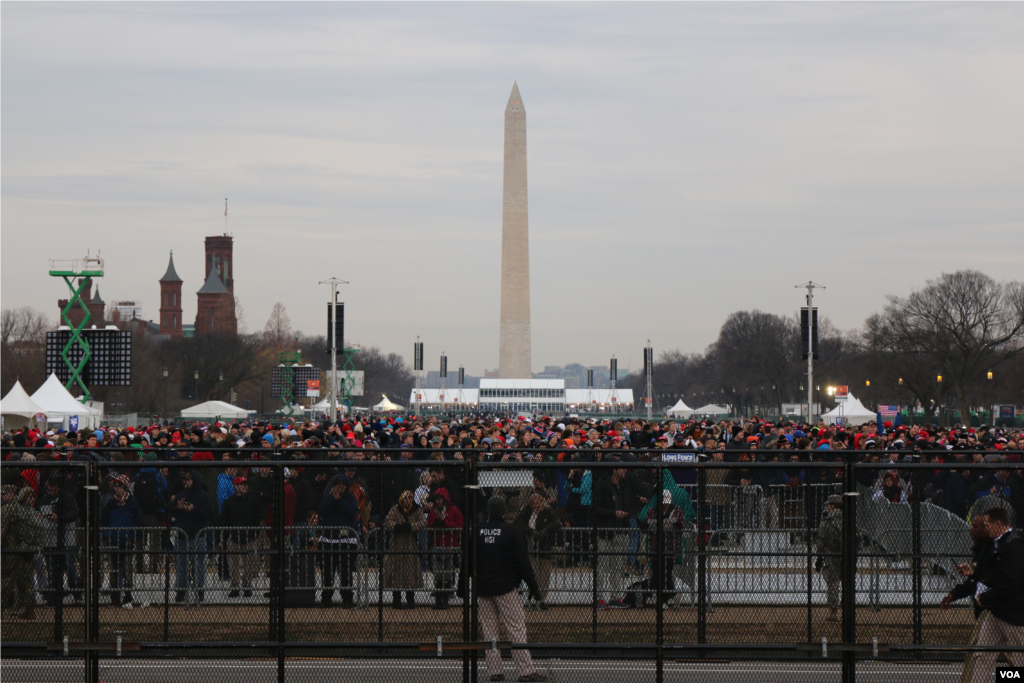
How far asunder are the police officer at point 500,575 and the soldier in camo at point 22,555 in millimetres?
3269

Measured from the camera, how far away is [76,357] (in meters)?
47.3

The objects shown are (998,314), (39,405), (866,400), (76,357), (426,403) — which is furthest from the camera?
(426,403)

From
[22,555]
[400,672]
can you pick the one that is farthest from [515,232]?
[22,555]

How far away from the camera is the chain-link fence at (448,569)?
8.42m

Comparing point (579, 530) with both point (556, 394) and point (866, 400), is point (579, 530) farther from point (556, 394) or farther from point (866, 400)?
point (556, 394)

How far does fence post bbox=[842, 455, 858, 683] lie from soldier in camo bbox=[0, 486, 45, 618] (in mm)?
5897

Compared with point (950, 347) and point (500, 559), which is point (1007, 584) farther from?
point (950, 347)

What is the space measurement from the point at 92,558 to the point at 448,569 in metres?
2.60

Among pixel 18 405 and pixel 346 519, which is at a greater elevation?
pixel 18 405

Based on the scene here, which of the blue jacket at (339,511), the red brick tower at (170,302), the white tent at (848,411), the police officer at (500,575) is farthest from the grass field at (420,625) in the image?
the red brick tower at (170,302)

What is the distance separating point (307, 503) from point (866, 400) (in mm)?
100637

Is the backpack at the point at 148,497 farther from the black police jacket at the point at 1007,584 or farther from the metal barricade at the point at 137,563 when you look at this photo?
the black police jacket at the point at 1007,584

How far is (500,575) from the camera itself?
862 centimetres

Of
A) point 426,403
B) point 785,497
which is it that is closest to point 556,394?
point 426,403
